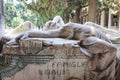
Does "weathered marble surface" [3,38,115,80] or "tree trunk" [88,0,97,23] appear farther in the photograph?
"tree trunk" [88,0,97,23]

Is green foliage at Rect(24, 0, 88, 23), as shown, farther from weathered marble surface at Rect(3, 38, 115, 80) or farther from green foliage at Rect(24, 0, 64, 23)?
weathered marble surface at Rect(3, 38, 115, 80)

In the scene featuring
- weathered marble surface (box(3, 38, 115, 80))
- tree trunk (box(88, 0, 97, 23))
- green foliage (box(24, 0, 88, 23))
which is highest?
green foliage (box(24, 0, 88, 23))

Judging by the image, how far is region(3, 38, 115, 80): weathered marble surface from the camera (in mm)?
5113

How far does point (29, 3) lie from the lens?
53.9ft

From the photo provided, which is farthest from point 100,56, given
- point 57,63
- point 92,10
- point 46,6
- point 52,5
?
point 46,6

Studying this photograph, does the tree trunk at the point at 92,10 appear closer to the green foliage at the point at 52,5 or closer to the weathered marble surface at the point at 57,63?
the green foliage at the point at 52,5

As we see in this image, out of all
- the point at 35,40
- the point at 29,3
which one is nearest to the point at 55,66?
the point at 35,40

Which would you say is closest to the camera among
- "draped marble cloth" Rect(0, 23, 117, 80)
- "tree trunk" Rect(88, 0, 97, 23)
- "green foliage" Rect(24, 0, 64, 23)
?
"draped marble cloth" Rect(0, 23, 117, 80)

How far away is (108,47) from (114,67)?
1.42 ft

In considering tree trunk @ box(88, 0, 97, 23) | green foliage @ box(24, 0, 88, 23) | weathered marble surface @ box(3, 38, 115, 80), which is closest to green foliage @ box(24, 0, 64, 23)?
green foliage @ box(24, 0, 88, 23)

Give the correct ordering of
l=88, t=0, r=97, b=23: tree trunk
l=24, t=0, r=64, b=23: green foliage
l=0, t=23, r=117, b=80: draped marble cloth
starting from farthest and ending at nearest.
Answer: l=24, t=0, r=64, b=23: green foliage, l=88, t=0, r=97, b=23: tree trunk, l=0, t=23, r=117, b=80: draped marble cloth

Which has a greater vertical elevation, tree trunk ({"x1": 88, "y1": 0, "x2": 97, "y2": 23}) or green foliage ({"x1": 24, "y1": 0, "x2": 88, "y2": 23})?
green foliage ({"x1": 24, "y1": 0, "x2": 88, "y2": 23})

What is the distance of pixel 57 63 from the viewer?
16.9 feet

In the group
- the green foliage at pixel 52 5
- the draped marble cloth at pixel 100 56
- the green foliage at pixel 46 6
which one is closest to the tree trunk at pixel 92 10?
the green foliage at pixel 52 5
